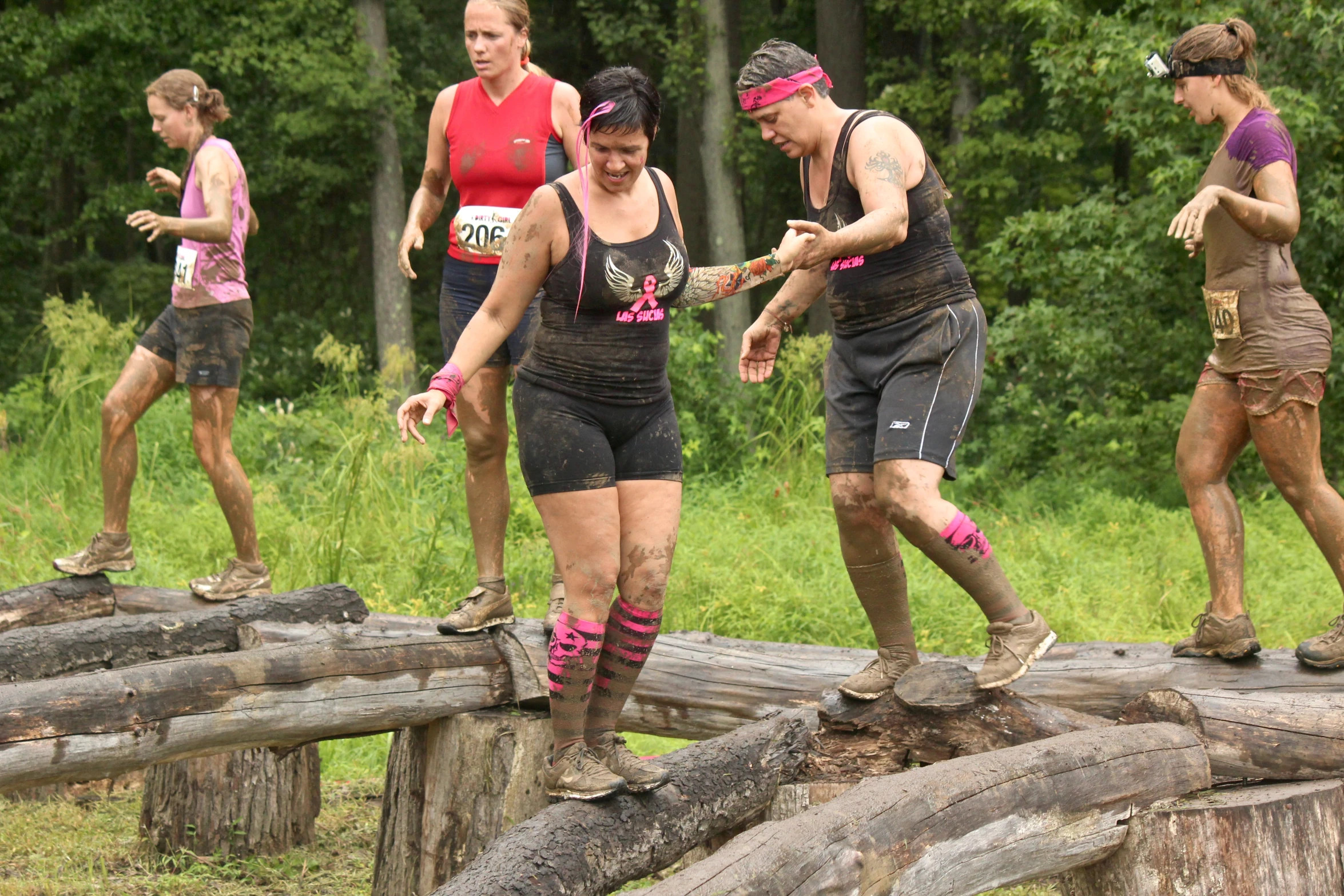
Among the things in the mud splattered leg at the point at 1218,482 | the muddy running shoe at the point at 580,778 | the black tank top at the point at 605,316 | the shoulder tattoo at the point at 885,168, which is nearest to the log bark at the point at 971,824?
the muddy running shoe at the point at 580,778

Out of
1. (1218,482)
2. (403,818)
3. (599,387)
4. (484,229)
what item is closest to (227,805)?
(403,818)

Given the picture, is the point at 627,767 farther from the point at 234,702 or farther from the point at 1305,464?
the point at 1305,464

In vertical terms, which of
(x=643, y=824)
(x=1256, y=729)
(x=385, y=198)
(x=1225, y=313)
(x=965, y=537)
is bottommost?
(x=643, y=824)

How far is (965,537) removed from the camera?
12.6 feet

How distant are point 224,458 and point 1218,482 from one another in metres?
4.00

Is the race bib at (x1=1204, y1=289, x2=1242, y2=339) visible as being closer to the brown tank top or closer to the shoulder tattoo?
the brown tank top

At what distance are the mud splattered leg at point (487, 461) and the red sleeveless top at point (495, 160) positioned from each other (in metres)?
0.44

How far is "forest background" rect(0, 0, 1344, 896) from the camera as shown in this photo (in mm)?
7238

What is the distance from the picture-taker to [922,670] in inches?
162

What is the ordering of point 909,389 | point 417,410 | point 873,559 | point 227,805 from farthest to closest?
point 227,805, point 873,559, point 909,389, point 417,410

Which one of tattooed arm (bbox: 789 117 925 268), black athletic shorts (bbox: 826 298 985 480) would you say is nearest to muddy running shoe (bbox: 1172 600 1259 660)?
black athletic shorts (bbox: 826 298 985 480)

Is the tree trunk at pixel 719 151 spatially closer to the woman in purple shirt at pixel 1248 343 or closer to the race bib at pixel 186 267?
the race bib at pixel 186 267

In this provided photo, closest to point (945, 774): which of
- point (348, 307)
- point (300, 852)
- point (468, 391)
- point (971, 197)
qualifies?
point (468, 391)

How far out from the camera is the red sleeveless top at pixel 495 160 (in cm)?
452
